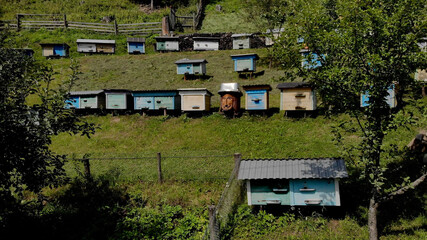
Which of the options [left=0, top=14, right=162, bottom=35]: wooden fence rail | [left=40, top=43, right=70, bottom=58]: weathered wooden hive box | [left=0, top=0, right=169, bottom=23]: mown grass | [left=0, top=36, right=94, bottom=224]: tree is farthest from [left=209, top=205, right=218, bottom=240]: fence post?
[left=0, top=0, right=169, bottom=23]: mown grass

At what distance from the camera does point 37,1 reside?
51.8 metres

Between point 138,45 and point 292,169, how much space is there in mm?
26862

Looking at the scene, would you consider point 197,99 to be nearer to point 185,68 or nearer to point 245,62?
point 245,62

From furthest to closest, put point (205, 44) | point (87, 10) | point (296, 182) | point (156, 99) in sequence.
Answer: point (87, 10)
point (205, 44)
point (156, 99)
point (296, 182)

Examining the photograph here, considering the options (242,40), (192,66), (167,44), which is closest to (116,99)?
(192,66)

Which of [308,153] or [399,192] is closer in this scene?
[399,192]

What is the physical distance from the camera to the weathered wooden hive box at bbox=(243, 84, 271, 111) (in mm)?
15688

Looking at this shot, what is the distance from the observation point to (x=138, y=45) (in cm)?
3177

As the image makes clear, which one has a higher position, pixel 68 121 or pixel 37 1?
pixel 37 1

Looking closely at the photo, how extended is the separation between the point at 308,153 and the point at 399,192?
4982mm

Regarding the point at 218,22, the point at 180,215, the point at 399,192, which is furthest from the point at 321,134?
the point at 218,22

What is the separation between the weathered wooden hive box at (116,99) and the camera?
17.8m

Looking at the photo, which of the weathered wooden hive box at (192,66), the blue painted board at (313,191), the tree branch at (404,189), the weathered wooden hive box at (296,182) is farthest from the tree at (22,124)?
the weathered wooden hive box at (192,66)

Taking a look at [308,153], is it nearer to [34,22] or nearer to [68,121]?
[68,121]
